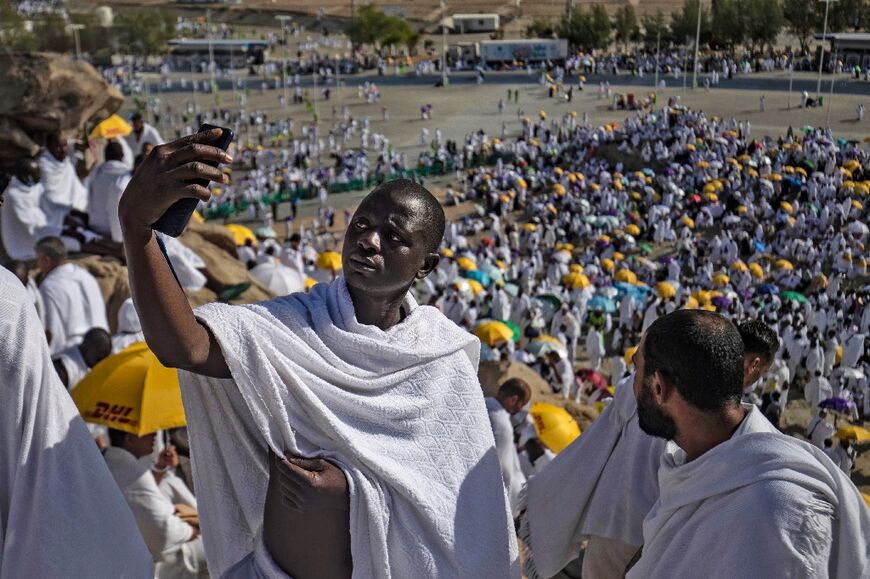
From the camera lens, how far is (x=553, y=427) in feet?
21.0

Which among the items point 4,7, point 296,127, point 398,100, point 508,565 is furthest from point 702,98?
point 508,565

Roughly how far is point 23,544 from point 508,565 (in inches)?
42.2

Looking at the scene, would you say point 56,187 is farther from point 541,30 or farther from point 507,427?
point 541,30

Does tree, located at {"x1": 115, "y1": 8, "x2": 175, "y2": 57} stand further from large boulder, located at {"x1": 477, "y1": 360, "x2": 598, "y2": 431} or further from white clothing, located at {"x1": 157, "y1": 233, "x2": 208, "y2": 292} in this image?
large boulder, located at {"x1": 477, "y1": 360, "x2": 598, "y2": 431}

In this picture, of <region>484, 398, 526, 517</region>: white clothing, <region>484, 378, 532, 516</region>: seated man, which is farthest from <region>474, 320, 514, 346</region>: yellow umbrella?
<region>484, 398, 526, 517</region>: white clothing

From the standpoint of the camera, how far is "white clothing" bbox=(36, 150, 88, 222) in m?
8.51

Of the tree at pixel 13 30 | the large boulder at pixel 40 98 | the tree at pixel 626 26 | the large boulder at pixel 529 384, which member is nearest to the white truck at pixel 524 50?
the tree at pixel 626 26

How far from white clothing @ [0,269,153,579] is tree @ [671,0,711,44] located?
1994 inches

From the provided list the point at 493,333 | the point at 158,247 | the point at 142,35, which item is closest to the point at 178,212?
the point at 158,247

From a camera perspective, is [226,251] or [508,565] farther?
[226,251]

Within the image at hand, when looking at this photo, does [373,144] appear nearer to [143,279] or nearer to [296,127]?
[296,127]

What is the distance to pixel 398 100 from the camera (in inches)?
1721

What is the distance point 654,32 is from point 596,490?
52886 millimetres

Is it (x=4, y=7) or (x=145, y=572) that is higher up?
(x=4, y=7)
